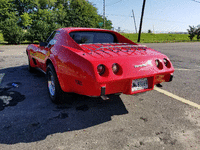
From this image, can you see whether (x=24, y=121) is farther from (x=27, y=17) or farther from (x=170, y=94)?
(x=27, y=17)

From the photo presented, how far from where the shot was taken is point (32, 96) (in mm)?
3275

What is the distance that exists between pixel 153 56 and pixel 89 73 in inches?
47.5

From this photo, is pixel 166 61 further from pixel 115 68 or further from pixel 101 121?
pixel 101 121

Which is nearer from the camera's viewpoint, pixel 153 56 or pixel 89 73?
pixel 89 73

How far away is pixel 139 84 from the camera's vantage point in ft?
7.87

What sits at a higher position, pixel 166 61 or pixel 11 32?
pixel 11 32

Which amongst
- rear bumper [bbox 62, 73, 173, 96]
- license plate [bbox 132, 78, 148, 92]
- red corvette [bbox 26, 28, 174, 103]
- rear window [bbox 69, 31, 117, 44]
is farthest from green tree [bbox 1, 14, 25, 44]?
license plate [bbox 132, 78, 148, 92]

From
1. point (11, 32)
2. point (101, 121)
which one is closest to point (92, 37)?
point (101, 121)

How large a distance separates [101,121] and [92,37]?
1786mm

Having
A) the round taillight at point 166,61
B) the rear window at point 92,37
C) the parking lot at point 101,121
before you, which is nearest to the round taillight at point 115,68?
the parking lot at point 101,121

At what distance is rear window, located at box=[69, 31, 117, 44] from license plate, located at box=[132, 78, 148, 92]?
1384mm

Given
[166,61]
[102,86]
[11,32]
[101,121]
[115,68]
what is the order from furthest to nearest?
[11,32], [166,61], [101,121], [115,68], [102,86]

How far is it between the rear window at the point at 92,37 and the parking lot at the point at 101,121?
1202mm

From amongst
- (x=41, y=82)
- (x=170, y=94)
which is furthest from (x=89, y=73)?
(x=41, y=82)
